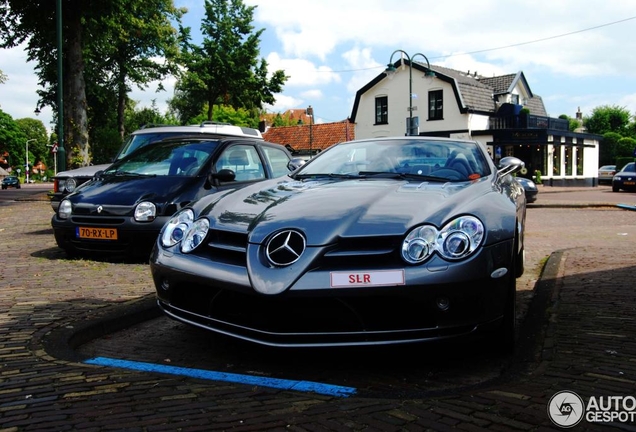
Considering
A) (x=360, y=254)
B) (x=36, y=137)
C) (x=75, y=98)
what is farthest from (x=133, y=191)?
(x=36, y=137)

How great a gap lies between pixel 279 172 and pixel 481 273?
539 cm

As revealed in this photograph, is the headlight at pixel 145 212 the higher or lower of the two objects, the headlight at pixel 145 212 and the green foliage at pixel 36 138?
the lower

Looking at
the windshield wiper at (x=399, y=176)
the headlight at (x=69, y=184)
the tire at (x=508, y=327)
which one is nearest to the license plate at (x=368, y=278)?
the tire at (x=508, y=327)

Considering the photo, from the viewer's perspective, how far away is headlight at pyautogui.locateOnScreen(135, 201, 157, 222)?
663 centimetres

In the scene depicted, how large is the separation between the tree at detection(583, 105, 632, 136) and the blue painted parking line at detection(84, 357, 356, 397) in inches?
3056

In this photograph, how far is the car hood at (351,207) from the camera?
3230 millimetres

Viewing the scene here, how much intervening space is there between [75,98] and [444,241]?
19963 mm

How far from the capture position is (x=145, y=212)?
6.63m

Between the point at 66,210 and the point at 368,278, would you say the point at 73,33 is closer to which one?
the point at 66,210

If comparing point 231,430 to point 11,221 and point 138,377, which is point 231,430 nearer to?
point 138,377

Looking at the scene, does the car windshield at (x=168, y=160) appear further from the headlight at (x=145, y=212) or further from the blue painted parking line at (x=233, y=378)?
the blue painted parking line at (x=233, y=378)

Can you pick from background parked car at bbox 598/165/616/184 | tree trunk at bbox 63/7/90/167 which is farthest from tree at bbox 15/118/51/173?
tree trunk at bbox 63/7/90/167

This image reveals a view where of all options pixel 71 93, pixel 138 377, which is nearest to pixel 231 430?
pixel 138 377

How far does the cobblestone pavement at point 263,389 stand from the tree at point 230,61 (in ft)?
124
